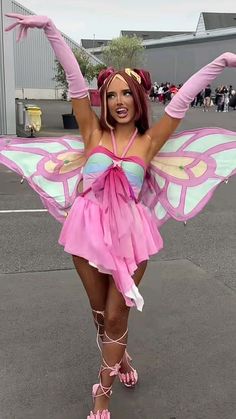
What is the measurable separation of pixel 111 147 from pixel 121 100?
0.79ft

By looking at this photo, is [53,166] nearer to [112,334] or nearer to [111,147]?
[111,147]

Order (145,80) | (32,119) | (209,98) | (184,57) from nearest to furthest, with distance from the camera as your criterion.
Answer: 1. (145,80)
2. (32,119)
3. (209,98)
4. (184,57)

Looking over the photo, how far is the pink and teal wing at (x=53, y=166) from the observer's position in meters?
2.84

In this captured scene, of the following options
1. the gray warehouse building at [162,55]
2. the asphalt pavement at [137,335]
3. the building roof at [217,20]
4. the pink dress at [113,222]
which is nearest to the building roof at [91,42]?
the gray warehouse building at [162,55]

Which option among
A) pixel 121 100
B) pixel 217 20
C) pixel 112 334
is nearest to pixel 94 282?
pixel 112 334

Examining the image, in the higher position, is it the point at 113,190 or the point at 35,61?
the point at 113,190

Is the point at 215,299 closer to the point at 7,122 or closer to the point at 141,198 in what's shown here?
the point at 141,198

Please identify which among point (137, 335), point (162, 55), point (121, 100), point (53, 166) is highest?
point (121, 100)

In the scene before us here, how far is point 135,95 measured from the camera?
254 cm

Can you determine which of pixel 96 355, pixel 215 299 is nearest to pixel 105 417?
pixel 96 355

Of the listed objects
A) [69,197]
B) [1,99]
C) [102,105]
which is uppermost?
[102,105]

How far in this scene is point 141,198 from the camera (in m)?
2.85

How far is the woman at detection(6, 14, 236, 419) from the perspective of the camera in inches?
96.0

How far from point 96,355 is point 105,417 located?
A: 817 millimetres
